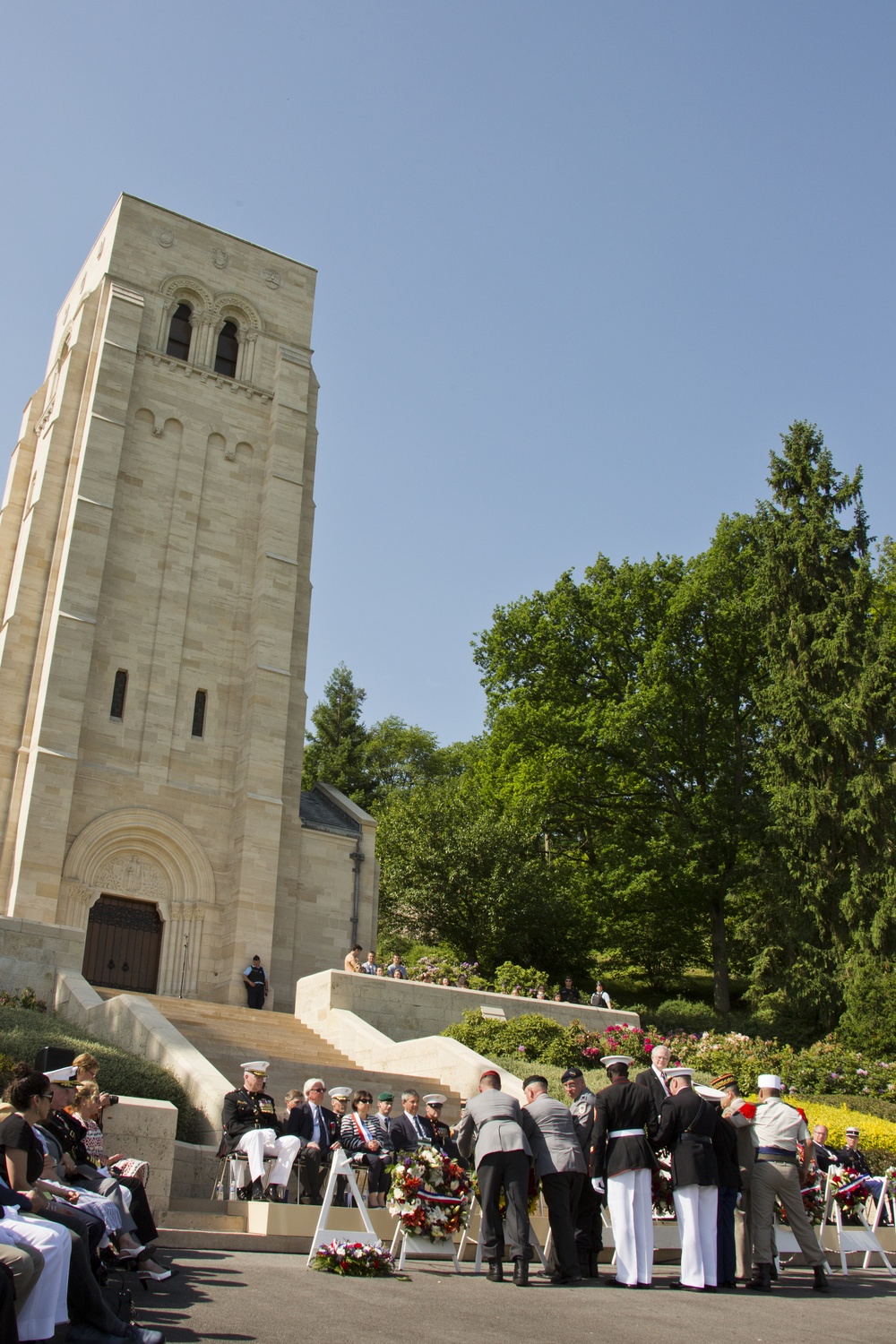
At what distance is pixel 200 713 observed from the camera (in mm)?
28062

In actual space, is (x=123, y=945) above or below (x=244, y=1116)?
above

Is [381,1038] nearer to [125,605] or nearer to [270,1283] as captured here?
[270,1283]

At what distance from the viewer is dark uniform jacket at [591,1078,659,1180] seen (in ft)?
30.3

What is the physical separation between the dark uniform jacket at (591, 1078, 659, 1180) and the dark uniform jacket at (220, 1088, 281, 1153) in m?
3.79

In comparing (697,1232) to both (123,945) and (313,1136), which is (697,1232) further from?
(123,945)

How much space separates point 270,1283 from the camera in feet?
25.2

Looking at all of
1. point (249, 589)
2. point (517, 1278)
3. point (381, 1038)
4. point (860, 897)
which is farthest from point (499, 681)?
point (517, 1278)

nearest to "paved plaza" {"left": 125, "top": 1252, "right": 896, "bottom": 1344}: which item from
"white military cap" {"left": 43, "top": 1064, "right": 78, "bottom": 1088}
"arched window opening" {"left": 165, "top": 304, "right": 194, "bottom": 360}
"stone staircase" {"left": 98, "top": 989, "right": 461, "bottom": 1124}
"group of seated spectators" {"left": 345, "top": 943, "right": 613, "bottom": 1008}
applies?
"white military cap" {"left": 43, "top": 1064, "right": 78, "bottom": 1088}

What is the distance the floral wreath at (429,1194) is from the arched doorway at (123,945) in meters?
17.2

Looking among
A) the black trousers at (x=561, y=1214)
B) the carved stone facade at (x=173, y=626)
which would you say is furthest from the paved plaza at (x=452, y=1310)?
the carved stone facade at (x=173, y=626)

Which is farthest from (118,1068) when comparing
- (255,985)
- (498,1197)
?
(255,985)

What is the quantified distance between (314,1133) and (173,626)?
18.1 meters

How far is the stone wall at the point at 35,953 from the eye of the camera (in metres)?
18.6

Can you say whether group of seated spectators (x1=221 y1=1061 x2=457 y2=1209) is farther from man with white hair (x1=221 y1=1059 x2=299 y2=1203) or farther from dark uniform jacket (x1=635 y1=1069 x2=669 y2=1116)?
dark uniform jacket (x1=635 y1=1069 x2=669 y2=1116)
